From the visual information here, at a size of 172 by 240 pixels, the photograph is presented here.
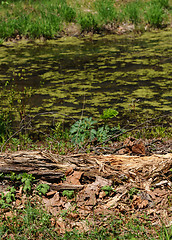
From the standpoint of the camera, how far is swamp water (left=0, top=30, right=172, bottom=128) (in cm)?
520

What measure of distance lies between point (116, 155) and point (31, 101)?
2799 mm

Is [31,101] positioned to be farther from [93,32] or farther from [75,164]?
[93,32]

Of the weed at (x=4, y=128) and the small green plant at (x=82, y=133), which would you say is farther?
the weed at (x=4, y=128)

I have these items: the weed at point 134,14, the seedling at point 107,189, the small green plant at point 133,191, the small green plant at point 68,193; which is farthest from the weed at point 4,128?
the weed at point 134,14

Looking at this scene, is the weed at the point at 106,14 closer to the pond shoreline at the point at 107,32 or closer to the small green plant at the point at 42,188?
the pond shoreline at the point at 107,32

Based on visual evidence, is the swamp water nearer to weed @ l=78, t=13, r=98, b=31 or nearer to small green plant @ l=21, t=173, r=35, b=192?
weed @ l=78, t=13, r=98, b=31

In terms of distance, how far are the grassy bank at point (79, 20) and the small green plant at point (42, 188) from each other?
8.73m

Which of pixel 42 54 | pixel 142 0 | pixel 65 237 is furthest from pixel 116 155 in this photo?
pixel 142 0

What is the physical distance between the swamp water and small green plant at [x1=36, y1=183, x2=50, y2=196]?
1013mm

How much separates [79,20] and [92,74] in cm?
483

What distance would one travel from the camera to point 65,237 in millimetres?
2129

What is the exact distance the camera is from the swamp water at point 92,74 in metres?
5.20

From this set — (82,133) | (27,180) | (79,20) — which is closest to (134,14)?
(79,20)

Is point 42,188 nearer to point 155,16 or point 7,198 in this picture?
point 7,198
